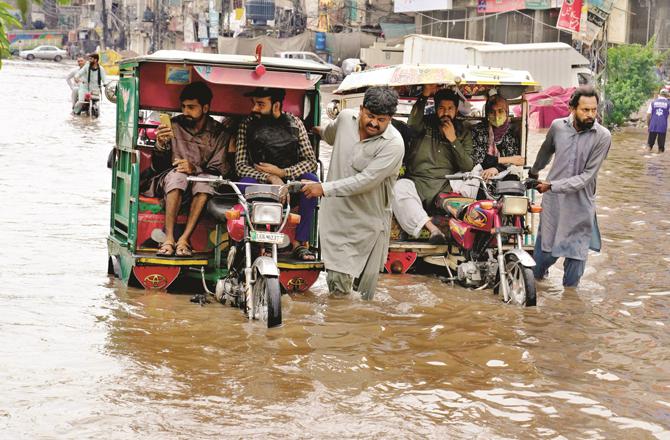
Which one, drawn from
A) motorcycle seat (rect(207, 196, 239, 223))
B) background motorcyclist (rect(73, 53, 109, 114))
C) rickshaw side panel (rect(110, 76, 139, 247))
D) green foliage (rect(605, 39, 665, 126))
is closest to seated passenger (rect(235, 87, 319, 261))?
motorcycle seat (rect(207, 196, 239, 223))

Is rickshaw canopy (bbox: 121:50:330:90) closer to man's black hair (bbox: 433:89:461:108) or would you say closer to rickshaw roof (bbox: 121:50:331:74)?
rickshaw roof (bbox: 121:50:331:74)

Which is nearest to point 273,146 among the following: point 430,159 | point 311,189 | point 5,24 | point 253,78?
point 253,78

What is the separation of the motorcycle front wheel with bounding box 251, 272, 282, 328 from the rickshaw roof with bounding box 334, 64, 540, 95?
2.68 meters

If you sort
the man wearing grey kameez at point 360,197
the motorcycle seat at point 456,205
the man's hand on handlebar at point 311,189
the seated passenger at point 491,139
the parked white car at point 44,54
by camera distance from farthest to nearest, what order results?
the parked white car at point 44,54
the seated passenger at point 491,139
the motorcycle seat at point 456,205
the man wearing grey kameez at point 360,197
the man's hand on handlebar at point 311,189

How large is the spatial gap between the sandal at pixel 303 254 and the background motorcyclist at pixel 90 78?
16116 millimetres

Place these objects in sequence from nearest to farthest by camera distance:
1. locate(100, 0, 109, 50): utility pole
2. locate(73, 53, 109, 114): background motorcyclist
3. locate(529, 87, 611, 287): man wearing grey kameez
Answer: locate(529, 87, 611, 287): man wearing grey kameez
locate(73, 53, 109, 114): background motorcyclist
locate(100, 0, 109, 50): utility pole

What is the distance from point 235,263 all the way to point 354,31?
47043mm

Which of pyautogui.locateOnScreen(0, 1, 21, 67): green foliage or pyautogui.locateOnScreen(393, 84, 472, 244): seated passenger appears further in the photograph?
pyautogui.locateOnScreen(393, 84, 472, 244): seated passenger

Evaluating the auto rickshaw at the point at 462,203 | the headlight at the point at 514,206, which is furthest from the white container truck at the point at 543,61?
the headlight at the point at 514,206

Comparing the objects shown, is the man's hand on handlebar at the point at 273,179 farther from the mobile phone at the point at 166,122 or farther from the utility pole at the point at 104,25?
the utility pole at the point at 104,25

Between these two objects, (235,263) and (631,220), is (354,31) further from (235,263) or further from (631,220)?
(235,263)

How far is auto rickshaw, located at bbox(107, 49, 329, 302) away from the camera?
7.77 metres

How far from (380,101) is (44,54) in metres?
80.6

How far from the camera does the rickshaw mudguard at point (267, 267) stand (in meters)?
6.71
